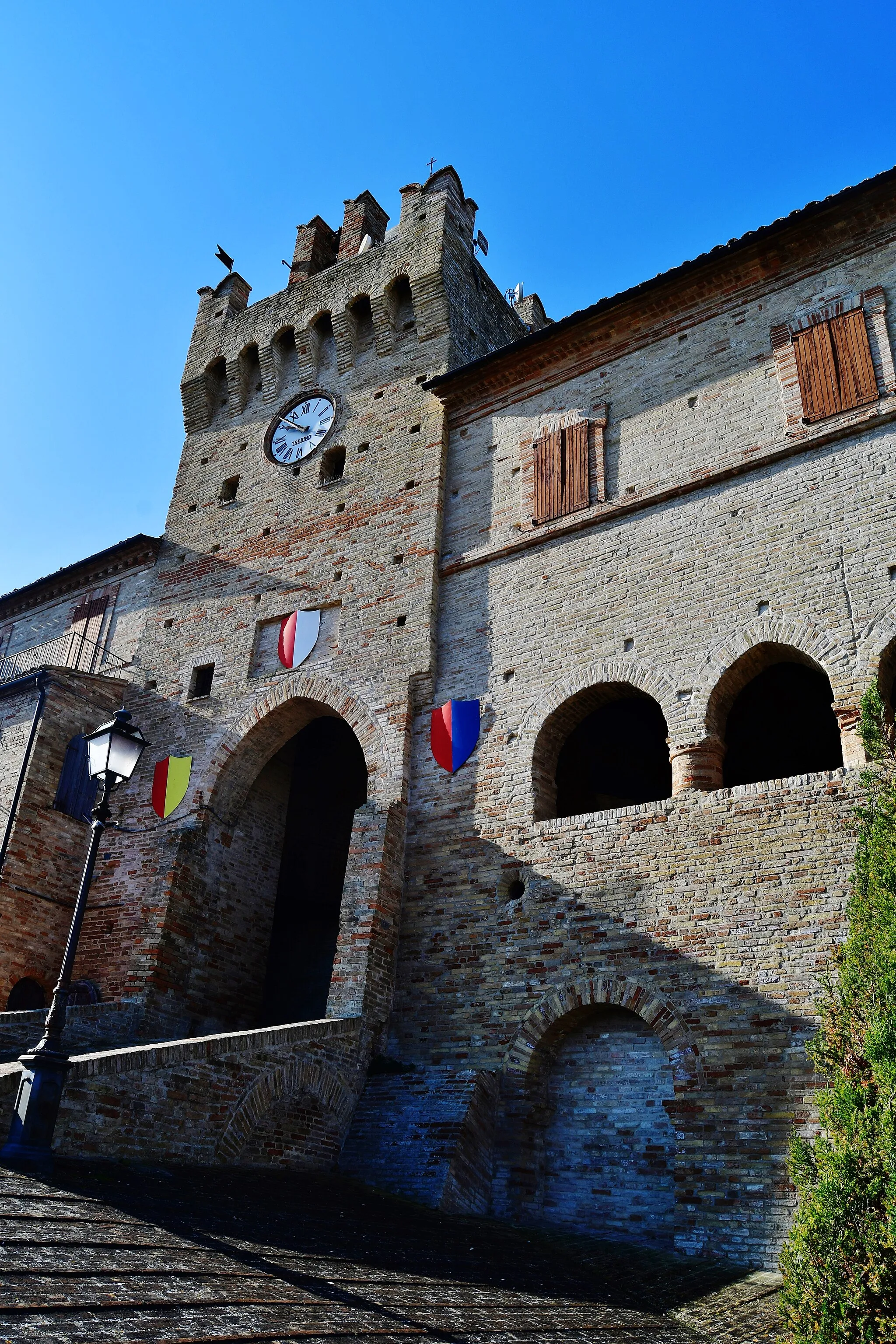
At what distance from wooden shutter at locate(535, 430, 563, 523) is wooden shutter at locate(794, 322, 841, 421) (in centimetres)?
311

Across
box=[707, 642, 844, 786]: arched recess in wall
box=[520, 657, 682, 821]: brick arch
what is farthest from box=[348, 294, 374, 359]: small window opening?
box=[707, 642, 844, 786]: arched recess in wall

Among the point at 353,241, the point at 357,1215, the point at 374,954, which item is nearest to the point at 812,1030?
the point at 357,1215

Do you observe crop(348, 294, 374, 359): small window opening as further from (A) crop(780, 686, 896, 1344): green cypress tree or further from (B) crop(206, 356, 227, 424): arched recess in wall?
(A) crop(780, 686, 896, 1344): green cypress tree

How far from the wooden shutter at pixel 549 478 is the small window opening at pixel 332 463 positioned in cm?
379

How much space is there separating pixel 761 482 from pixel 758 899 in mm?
4602

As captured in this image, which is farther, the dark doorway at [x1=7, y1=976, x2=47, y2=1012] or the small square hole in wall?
the small square hole in wall

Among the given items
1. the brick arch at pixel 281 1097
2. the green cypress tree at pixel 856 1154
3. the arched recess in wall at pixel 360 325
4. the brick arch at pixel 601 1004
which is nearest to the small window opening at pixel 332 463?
the arched recess in wall at pixel 360 325

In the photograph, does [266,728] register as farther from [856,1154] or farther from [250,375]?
[856,1154]

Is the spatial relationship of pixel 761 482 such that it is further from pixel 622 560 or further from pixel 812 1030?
pixel 812 1030

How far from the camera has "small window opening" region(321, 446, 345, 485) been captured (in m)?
15.9

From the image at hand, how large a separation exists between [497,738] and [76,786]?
7.13m

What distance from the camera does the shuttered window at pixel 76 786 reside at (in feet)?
49.6

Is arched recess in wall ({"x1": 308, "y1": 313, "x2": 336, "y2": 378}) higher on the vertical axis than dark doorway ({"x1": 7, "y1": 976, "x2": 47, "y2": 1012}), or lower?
higher

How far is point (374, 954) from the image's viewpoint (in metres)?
11.1
